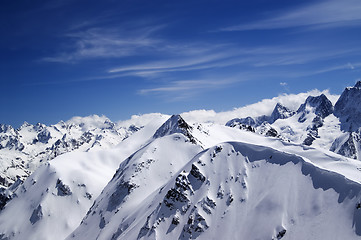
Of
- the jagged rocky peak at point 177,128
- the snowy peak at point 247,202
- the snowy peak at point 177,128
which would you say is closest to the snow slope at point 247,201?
the snowy peak at point 247,202

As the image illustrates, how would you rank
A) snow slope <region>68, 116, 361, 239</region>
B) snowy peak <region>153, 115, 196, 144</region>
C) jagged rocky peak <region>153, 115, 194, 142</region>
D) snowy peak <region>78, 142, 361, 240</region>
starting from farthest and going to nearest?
jagged rocky peak <region>153, 115, 194, 142</region> → snowy peak <region>153, 115, 196, 144</region> → snow slope <region>68, 116, 361, 239</region> → snowy peak <region>78, 142, 361, 240</region>

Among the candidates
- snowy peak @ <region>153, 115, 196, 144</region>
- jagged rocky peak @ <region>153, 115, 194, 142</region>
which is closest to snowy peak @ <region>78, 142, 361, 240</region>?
snowy peak @ <region>153, 115, 196, 144</region>

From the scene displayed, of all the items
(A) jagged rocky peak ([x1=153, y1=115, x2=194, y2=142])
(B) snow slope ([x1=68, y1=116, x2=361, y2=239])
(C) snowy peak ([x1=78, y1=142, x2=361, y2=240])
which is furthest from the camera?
(A) jagged rocky peak ([x1=153, y1=115, x2=194, y2=142])

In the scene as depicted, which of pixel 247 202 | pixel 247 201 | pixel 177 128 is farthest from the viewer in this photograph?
pixel 177 128

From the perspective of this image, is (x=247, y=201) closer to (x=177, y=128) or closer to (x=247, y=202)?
(x=247, y=202)

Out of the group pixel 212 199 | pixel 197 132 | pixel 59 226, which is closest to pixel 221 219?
pixel 212 199

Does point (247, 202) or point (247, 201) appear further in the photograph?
point (247, 201)

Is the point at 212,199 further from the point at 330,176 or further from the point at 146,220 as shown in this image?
the point at 330,176

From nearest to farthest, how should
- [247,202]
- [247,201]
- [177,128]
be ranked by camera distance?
[247,202] < [247,201] < [177,128]

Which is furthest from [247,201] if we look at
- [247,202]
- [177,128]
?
[177,128]

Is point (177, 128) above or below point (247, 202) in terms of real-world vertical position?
above

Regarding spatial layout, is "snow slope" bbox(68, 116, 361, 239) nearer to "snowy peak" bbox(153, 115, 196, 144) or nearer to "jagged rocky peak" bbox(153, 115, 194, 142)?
"snowy peak" bbox(153, 115, 196, 144)
